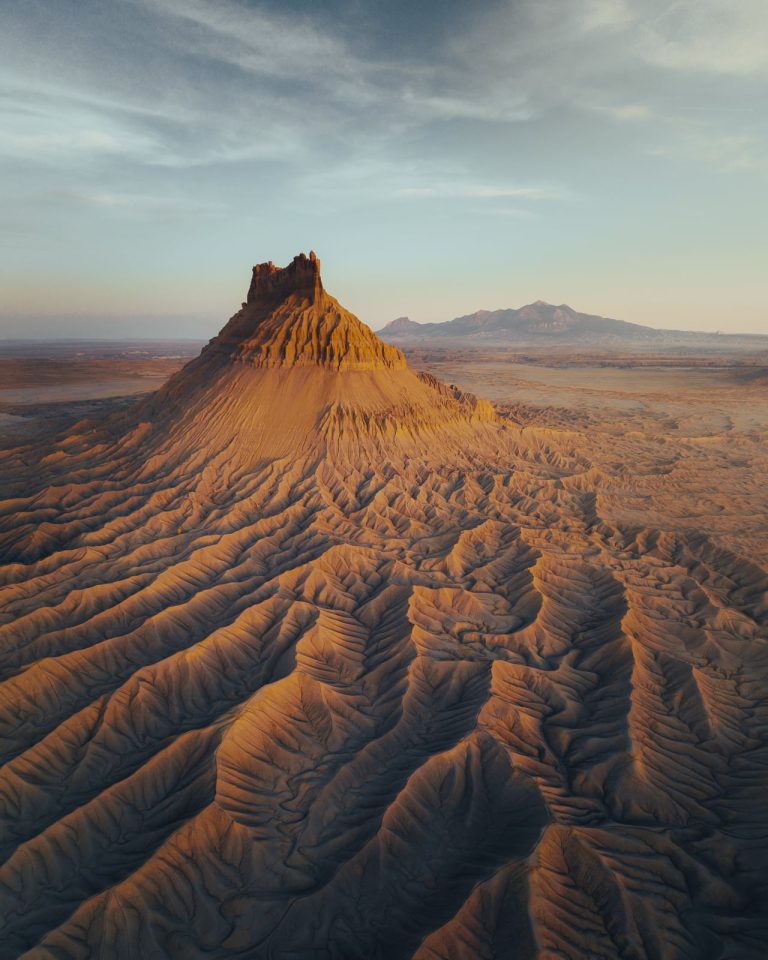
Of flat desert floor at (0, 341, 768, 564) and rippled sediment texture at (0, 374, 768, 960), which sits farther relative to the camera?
flat desert floor at (0, 341, 768, 564)

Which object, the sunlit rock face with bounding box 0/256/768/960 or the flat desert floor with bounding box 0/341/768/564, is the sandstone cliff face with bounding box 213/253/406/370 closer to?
the sunlit rock face with bounding box 0/256/768/960

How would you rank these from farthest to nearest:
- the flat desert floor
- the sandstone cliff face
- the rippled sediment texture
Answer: the sandstone cliff face, the flat desert floor, the rippled sediment texture

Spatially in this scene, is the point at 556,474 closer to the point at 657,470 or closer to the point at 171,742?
the point at 657,470

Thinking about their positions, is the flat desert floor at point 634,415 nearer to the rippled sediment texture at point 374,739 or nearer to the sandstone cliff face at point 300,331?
the rippled sediment texture at point 374,739

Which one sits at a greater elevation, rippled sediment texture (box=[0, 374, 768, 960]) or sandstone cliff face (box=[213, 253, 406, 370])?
sandstone cliff face (box=[213, 253, 406, 370])

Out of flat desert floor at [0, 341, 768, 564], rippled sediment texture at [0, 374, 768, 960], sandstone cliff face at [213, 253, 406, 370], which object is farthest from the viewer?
sandstone cliff face at [213, 253, 406, 370]

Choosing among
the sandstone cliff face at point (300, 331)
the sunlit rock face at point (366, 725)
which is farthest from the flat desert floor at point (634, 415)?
the sandstone cliff face at point (300, 331)

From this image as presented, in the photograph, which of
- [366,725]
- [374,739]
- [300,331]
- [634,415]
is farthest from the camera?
[634,415]

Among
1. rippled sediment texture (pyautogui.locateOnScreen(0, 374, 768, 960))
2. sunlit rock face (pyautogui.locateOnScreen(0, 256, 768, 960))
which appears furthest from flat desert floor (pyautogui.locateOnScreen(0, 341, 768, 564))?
rippled sediment texture (pyautogui.locateOnScreen(0, 374, 768, 960))

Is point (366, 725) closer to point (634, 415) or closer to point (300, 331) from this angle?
point (300, 331)

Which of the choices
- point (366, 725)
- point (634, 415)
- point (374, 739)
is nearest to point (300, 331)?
point (366, 725)
